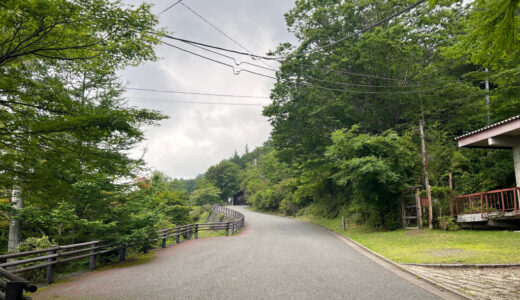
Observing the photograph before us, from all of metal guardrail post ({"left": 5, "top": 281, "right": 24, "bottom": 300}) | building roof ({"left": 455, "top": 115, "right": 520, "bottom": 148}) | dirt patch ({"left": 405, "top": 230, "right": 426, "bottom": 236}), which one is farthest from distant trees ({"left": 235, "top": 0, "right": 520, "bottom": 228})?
metal guardrail post ({"left": 5, "top": 281, "right": 24, "bottom": 300})

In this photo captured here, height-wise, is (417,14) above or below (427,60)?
above

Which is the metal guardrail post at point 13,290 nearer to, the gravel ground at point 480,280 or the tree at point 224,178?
the gravel ground at point 480,280

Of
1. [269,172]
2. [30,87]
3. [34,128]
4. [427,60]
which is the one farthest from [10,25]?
[269,172]

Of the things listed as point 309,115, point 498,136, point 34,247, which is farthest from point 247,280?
point 309,115

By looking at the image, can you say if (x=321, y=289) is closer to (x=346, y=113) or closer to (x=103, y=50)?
(x=103, y=50)

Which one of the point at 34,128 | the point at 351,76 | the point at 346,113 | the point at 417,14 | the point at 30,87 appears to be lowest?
the point at 34,128

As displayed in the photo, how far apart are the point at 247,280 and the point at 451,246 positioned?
808cm

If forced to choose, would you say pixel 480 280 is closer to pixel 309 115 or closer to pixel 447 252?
pixel 447 252

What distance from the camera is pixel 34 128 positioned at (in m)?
5.05

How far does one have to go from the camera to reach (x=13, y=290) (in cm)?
307

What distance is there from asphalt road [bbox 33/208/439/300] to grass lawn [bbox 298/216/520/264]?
5.24 feet

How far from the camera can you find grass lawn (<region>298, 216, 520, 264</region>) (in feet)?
27.8

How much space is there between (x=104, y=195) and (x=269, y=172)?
4385 cm

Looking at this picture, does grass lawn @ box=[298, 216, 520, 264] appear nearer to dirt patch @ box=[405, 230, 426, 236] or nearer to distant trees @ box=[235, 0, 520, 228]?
dirt patch @ box=[405, 230, 426, 236]
